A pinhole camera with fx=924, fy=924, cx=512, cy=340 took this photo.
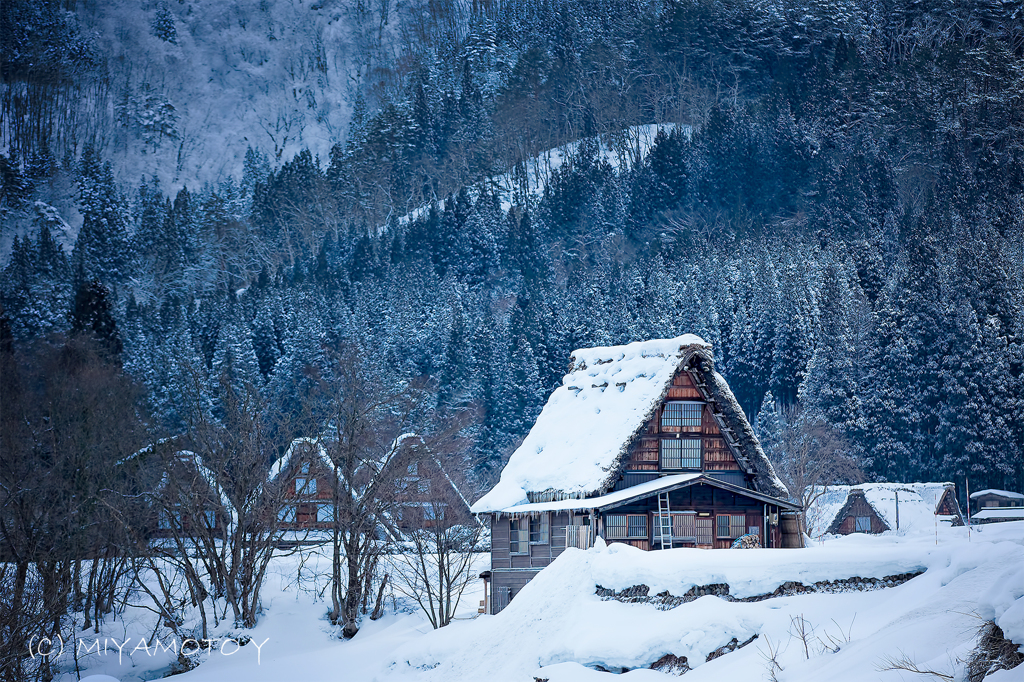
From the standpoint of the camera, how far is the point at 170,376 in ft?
251

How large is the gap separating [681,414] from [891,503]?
28.7 metres

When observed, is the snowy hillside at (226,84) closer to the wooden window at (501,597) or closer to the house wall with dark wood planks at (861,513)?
the house wall with dark wood planks at (861,513)

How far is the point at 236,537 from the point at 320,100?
15327cm

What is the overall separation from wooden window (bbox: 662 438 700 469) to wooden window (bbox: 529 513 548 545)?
4.78 m

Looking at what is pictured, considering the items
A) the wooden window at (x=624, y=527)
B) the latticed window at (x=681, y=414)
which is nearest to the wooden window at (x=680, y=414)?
the latticed window at (x=681, y=414)

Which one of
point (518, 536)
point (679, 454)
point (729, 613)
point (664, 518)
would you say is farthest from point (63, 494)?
point (729, 613)

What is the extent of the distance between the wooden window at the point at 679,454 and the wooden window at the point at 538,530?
478 centimetres

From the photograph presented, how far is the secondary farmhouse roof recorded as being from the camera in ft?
104

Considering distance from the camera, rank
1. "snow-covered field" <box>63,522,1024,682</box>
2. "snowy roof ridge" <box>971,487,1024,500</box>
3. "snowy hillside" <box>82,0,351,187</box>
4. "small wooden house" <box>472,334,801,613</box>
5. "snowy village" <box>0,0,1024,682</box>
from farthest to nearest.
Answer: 1. "snowy hillside" <box>82,0,351,187</box>
2. "snowy roof ridge" <box>971,487,1024,500</box>
3. "small wooden house" <box>472,334,801,613</box>
4. "snowy village" <box>0,0,1024,682</box>
5. "snow-covered field" <box>63,522,1024,682</box>

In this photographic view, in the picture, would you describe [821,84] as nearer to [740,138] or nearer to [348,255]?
[740,138]

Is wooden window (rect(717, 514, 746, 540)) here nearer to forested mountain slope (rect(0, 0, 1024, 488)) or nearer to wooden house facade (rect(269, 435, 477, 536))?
wooden house facade (rect(269, 435, 477, 536))

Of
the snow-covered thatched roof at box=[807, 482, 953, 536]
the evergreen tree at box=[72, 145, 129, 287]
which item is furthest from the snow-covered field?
the evergreen tree at box=[72, 145, 129, 287]

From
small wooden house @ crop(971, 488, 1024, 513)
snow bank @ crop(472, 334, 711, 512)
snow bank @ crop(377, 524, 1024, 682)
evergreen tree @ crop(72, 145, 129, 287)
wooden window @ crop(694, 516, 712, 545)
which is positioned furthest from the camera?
evergreen tree @ crop(72, 145, 129, 287)

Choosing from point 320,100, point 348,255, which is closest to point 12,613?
point 348,255
